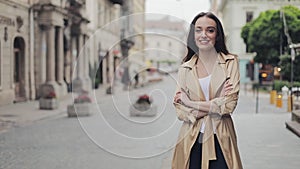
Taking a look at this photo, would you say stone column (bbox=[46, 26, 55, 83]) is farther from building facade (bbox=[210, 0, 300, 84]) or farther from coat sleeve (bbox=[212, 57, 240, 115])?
building facade (bbox=[210, 0, 300, 84])

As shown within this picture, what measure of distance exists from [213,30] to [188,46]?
0.85 ft

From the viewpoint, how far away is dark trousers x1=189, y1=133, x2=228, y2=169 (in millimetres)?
3695

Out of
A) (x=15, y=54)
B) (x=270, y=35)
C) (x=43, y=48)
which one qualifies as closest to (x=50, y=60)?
(x=43, y=48)

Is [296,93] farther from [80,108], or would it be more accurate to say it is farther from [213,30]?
[213,30]

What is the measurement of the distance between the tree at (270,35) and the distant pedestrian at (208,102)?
31722mm

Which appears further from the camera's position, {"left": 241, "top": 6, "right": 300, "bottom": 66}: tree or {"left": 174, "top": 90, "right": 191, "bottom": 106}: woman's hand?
{"left": 241, "top": 6, "right": 300, "bottom": 66}: tree

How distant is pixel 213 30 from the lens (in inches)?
148

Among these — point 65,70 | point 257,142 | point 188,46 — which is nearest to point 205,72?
point 188,46

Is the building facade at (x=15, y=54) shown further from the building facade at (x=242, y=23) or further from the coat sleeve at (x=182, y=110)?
the building facade at (x=242, y=23)

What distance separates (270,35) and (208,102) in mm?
37130

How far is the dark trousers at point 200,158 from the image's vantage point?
370 centimetres

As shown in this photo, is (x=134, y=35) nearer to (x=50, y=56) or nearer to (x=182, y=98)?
(x=182, y=98)

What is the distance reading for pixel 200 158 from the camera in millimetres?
3744

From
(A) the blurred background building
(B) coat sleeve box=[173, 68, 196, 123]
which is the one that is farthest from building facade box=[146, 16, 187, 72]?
(A) the blurred background building
